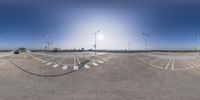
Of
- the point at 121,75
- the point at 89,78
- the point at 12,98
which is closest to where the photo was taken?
the point at 12,98

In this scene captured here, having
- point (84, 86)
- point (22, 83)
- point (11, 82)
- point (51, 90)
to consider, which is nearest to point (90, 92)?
point (84, 86)

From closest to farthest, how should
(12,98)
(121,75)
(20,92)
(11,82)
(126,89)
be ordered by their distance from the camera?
(12,98), (20,92), (126,89), (11,82), (121,75)

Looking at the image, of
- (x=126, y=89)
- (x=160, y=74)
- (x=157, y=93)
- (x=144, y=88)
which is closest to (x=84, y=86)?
(x=126, y=89)

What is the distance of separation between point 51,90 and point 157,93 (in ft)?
33.8

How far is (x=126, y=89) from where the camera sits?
754 inches

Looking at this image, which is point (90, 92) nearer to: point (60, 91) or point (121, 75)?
point (60, 91)

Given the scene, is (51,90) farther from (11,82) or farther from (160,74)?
(160,74)

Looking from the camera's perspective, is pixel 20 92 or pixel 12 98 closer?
pixel 12 98

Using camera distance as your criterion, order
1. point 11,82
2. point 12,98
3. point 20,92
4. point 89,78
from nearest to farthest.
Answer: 1. point 12,98
2. point 20,92
3. point 11,82
4. point 89,78

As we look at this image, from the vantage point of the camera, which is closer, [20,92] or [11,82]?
[20,92]

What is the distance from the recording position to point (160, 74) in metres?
27.6

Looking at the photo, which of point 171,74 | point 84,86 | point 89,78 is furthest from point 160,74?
point 84,86

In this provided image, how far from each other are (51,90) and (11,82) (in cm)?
666

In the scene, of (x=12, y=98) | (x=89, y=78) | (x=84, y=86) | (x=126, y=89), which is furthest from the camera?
(x=89, y=78)
